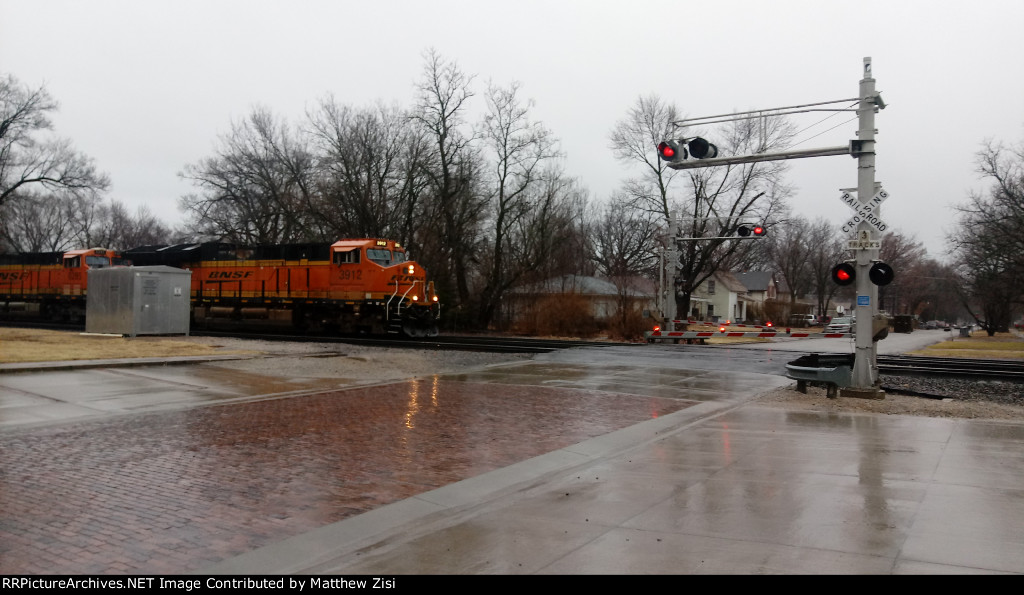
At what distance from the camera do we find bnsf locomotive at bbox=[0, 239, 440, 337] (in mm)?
26359

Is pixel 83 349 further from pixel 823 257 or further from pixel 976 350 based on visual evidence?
pixel 823 257

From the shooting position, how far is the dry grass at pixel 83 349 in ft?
49.5

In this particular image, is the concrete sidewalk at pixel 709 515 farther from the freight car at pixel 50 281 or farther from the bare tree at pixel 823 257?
the bare tree at pixel 823 257

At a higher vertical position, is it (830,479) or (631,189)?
(631,189)

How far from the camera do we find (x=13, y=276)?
37219 mm

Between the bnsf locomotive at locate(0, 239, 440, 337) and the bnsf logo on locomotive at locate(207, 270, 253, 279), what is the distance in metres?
0.04

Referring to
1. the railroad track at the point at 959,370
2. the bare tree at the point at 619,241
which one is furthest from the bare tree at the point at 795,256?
the railroad track at the point at 959,370

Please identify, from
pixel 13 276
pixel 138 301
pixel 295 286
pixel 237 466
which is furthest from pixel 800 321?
pixel 237 466

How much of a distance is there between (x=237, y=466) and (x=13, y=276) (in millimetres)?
39033

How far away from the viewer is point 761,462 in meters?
7.30
